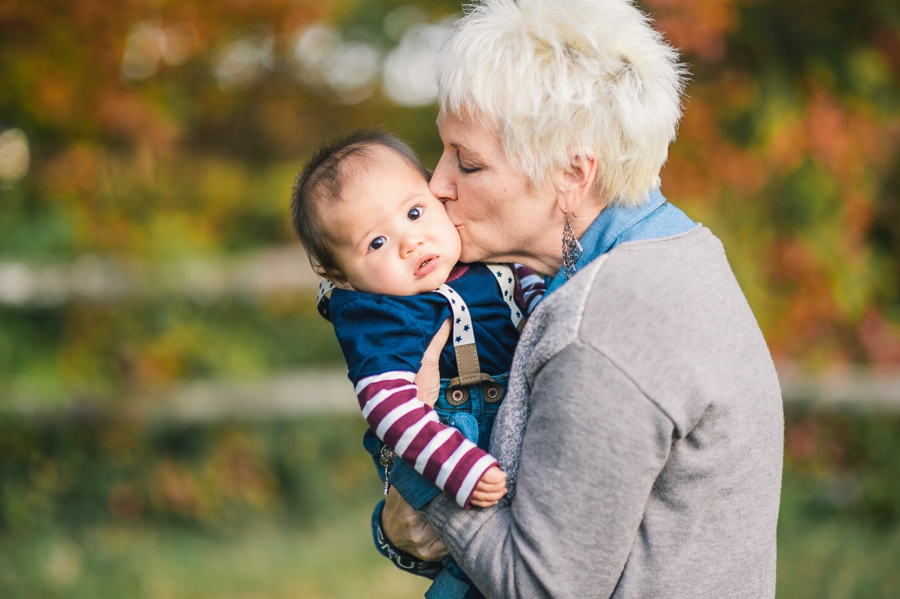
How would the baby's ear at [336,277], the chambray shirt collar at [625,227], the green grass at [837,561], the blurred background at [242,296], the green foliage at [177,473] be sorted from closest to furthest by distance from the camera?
1. the chambray shirt collar at [625,227]
2. the baby's ear at [336,277]
3. the green grass at [837,561]
4. the blurred background at [242,296]
5. the green foliage at [177,473]

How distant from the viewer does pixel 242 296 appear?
242 inches

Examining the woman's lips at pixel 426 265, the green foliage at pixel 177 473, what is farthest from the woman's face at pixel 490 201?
the green foliage at pixel 177 473

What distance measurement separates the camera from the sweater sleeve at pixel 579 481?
1.59 meters

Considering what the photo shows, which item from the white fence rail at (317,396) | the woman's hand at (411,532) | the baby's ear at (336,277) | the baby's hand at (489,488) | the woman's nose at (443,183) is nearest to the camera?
the baby's hand at (489,488)

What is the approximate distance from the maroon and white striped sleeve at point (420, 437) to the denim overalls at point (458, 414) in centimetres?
11

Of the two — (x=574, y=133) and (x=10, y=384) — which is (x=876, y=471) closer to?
(x=574, y=133)

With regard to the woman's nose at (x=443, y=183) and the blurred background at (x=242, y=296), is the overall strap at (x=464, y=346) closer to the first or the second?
the woman's nose at (x=443, y=183)

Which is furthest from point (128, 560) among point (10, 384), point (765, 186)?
point (765, 186)

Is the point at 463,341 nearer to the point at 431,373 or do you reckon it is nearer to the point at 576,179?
the point at 431,373

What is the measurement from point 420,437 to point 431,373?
0.85ft

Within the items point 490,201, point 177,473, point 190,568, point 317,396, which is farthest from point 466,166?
point 177,473

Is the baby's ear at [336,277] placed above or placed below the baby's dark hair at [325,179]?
below

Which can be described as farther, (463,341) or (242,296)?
(242,296)

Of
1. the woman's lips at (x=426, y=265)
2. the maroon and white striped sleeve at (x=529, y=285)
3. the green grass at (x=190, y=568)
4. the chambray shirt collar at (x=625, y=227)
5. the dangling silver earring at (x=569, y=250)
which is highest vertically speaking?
the chambray shirt collar at (x=625, y=227)
